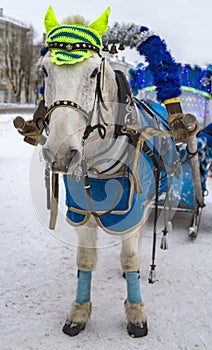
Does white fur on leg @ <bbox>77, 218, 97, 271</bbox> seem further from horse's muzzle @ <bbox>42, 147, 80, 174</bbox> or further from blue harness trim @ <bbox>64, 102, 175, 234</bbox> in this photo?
horse's muzzle @ <bbox>42, 147, 80, 174</bbox>

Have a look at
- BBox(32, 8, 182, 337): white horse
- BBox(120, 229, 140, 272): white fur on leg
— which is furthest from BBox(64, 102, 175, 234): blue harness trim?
BBox(120, 229, 140, 272): white fur on leg

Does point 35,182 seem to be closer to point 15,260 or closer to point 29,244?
point 15,260

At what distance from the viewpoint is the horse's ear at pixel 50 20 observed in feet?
7.47

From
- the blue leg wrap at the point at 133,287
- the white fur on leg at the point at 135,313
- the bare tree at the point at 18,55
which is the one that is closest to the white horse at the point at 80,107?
the blue leg wrap at the point at 133,287

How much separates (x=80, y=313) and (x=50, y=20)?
2.19 m

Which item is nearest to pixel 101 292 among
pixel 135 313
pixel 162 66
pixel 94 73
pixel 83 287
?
pixel 83 287

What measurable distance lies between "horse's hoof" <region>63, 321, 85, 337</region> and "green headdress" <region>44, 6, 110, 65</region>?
2.03 m

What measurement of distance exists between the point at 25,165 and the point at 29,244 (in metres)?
5.13

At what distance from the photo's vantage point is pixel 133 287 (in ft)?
10.0

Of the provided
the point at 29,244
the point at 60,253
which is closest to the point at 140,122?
the point at 60,253

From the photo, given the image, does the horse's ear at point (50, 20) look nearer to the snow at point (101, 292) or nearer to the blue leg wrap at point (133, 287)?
the snow at point (101, 292)

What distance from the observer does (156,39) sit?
3416mm

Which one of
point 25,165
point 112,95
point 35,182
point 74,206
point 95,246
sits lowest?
point 25,165

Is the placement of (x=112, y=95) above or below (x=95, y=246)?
above
